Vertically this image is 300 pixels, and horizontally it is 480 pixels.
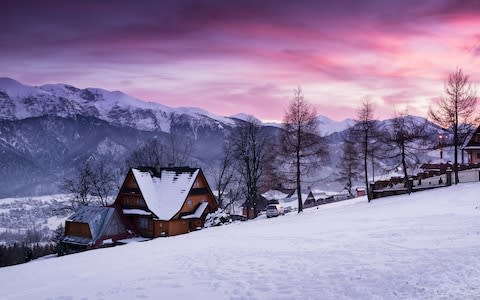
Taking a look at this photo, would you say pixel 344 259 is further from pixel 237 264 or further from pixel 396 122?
pixel 396 122

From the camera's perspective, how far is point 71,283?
43.6 ft

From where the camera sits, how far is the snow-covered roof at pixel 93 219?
40.6 metres

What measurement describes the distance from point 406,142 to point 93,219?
110 feet

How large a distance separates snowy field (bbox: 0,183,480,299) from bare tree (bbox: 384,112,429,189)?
18.0 meters

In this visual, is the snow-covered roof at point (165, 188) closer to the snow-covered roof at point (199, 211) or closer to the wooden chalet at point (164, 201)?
the wooden chalet at point (164, 201)

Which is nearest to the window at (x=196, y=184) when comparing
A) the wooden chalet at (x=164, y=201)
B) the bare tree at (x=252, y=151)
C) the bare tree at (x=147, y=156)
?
the wooden chalet at (x=164, y=201)

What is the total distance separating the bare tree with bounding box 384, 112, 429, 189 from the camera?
37656 millimetres

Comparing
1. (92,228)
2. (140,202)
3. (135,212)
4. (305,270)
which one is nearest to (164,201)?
(140,202)

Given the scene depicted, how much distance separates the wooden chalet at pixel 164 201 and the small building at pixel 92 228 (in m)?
2.23

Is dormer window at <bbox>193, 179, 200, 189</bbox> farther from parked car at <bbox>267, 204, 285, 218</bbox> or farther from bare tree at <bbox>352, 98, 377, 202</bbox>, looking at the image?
bare tree at <bbox>352, 98, 377, 202</bbox>

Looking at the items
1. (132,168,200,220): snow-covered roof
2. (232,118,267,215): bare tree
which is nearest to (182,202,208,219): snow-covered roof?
(132,168,200,220): snow-covered roof

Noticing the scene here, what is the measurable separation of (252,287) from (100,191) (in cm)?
4775

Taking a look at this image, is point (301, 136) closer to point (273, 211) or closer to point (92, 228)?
point (273, 211)

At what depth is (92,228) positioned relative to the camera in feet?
133
